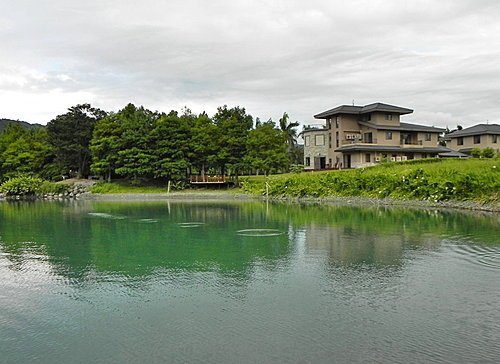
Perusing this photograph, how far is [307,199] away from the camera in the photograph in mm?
39344

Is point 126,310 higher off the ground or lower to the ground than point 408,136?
lower

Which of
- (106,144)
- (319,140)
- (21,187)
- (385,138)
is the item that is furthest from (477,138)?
(21,187)

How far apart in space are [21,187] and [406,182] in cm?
3659

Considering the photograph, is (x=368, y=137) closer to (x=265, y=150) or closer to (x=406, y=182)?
(x=265, y=150)

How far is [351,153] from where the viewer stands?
48469mm

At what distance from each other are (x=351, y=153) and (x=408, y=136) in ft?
22.3

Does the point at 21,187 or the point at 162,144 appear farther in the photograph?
the point at 21,187

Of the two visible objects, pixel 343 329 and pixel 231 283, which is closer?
pixel 343 329

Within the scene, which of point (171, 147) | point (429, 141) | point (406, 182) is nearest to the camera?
point (406, 182)

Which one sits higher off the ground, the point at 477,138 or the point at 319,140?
the point at 477,138

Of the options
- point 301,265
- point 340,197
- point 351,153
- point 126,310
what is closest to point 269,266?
point 301,265

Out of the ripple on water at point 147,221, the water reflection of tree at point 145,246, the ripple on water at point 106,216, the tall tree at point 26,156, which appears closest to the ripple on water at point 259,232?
the water reflection of tree at point 145,246

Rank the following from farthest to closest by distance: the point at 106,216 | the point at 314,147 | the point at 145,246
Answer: the point at 314,147 < the point at 106,216 < the point at 145,246

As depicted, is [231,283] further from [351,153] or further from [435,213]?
[351,153]
